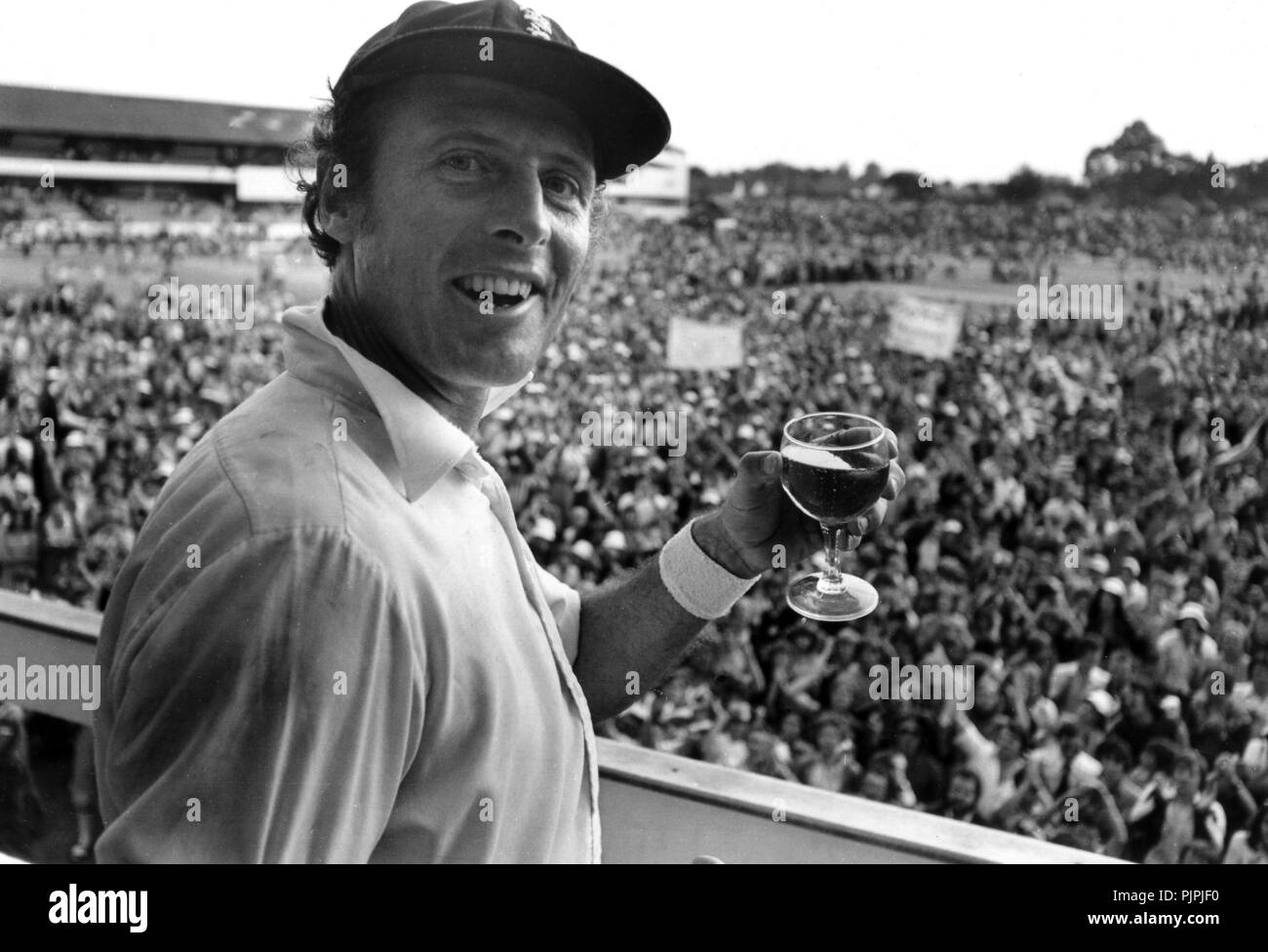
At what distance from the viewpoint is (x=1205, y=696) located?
15.0ft

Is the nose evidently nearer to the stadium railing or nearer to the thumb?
the thumb

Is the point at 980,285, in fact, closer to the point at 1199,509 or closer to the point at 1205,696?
the point at 1199,509

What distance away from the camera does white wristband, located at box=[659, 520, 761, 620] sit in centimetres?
119

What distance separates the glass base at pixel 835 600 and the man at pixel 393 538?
197 millimetres

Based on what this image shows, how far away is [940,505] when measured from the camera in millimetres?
6637

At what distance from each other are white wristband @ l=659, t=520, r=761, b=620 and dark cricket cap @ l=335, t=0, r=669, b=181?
406 millimetres

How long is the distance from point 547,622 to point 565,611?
22 cm

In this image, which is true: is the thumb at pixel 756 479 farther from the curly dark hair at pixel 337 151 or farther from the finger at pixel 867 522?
the curly dark hair at pixel 337 151

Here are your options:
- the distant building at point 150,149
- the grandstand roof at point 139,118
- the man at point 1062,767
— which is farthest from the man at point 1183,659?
the grandstand roof at point 139,118

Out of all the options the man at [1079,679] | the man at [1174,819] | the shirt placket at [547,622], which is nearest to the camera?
the shirt placket at [547,622]

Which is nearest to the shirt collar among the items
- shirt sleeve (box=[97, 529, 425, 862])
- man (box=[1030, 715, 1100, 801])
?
shirt sleeve (box=[97, 529, 425, 862])

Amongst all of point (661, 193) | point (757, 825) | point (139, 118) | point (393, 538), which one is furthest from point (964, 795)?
point (139, 118)

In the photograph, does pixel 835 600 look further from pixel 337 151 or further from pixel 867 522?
pixel 337 151

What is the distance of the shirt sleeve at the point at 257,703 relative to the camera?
72 centimetres
